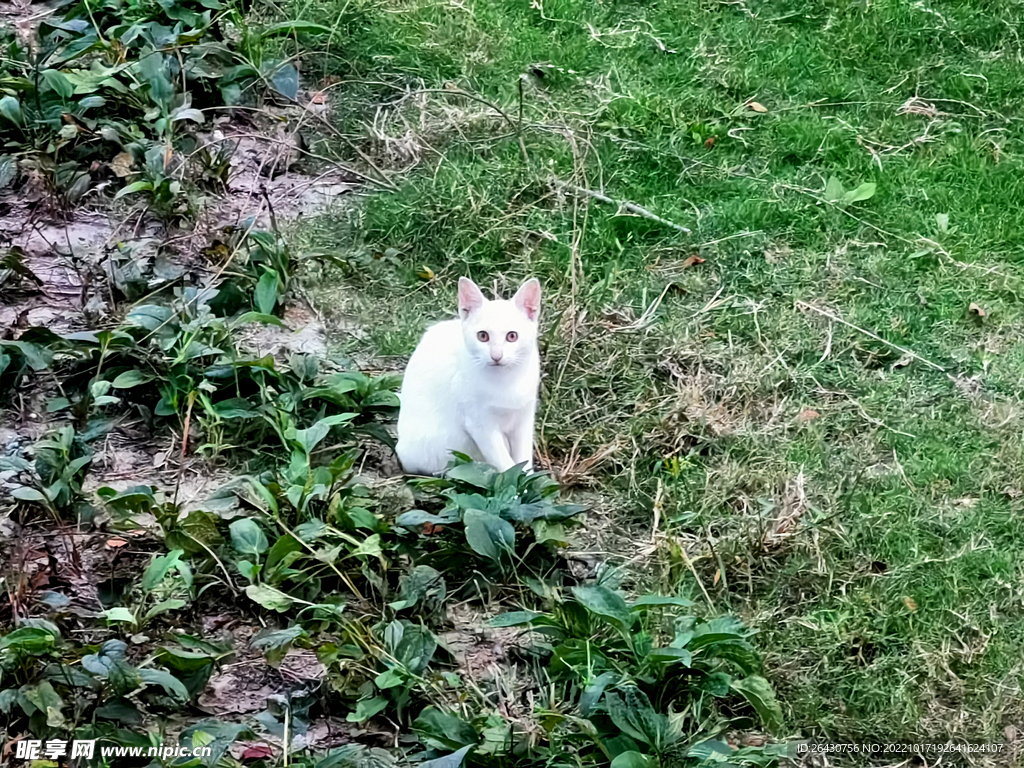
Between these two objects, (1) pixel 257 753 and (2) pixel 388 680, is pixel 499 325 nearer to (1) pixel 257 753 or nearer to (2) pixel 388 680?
(2) pixel 388 680

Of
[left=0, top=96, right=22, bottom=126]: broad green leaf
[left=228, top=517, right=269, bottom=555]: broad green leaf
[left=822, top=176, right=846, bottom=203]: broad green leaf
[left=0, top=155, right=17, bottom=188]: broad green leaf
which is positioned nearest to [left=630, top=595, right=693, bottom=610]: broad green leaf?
[left=228, top=517, right=269, bottom=555]: broad green leaf

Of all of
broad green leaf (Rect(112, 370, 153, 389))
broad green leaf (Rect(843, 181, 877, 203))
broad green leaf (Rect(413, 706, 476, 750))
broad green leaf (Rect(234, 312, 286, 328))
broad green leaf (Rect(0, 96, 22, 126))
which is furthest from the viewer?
broad green leaf (Rect(843, 181, 877, 203))

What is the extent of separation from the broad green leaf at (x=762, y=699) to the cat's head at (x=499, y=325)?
1.12 meters

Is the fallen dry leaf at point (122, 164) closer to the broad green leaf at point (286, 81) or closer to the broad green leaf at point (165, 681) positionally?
the broad green leaf at point (286, 81)

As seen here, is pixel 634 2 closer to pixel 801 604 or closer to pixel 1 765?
pixel 801 604

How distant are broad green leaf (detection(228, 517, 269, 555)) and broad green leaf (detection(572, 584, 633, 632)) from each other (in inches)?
35.7

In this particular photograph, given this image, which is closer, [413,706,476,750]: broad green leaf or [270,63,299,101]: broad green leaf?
[413,706,476,750]: broad green leaf

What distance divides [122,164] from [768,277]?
2811mm

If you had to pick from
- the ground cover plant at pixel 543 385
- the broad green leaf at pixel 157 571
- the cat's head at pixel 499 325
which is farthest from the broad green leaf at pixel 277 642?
the cat's head at pixel 499 325

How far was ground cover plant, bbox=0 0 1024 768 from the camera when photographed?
2.92 meters

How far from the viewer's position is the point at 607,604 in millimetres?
2965

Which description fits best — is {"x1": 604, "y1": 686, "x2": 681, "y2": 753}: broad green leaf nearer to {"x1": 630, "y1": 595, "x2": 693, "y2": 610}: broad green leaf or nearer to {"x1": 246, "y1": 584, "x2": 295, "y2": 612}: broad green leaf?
{"x1": 630, "y1": 595, "x2": 693, "y2": 610}: broad green leaf

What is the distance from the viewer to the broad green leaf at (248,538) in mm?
3236

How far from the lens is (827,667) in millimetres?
3100
